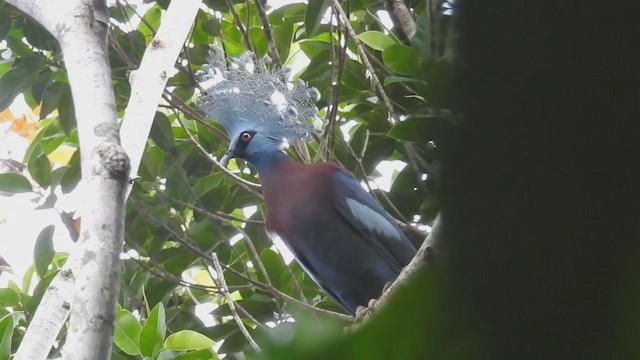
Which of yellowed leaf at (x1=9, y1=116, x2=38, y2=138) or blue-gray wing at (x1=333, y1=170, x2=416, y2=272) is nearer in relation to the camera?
blue-gray wing at (x1=333, y1=170, x2=416, y2=272)

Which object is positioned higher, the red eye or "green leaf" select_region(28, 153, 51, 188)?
"green leaf" select_region(28, 153, 51, 188)

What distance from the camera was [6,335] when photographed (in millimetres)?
1540

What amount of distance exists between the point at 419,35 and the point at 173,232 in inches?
34.7

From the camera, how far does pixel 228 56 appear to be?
2615mm

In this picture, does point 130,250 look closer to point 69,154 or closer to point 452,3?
point 69,154

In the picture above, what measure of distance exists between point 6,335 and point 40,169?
3.22 ft

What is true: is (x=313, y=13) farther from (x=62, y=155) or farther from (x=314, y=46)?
(x=62, y=155)

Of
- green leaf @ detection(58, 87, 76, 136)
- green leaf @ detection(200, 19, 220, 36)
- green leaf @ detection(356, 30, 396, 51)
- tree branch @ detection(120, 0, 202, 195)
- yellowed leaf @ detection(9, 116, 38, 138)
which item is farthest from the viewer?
yellowed leaf @ detection(9, 116, 38, 138)

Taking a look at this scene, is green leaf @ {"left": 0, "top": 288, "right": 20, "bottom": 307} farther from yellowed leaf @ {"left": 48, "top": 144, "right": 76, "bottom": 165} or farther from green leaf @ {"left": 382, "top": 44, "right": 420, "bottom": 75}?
green leaf @ {"left": 382, "top": 44, "right": 420, "bottom": 75}

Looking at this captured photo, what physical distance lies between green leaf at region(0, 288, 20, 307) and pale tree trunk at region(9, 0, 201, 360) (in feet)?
2.76

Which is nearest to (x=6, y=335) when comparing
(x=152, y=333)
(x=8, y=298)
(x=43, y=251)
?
(x=152, y=333)

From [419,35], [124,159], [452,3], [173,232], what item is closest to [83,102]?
[124,159]

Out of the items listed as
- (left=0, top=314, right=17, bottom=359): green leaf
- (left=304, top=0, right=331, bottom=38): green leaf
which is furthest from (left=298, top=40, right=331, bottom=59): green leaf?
(left=0, top=314, right=17, bottom=359): green leaf

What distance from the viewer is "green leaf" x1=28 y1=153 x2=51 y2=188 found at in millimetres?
2434
